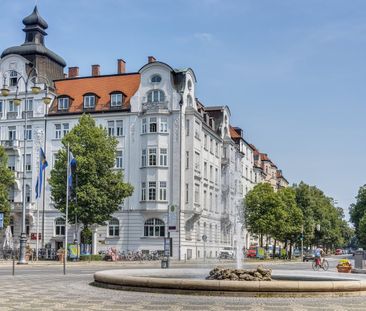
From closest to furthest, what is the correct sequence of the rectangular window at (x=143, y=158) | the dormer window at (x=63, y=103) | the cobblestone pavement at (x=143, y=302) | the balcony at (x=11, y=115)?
the cobblestone pavement at (x=143, y=302) → the rectangular window at (x=143, y=158) → the dormer window at (x=63, y=103) → the balcony at (x=11, y=115)

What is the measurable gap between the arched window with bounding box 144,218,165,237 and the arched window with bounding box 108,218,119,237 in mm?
A: 3511

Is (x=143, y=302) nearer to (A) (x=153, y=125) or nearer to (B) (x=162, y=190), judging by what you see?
(B) (x=162, y=190)

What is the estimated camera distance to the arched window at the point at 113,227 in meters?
66.0

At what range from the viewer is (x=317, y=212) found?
348 ft

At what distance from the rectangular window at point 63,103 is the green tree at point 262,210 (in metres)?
26.5

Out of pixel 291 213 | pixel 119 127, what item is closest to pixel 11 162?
pixel 119 127

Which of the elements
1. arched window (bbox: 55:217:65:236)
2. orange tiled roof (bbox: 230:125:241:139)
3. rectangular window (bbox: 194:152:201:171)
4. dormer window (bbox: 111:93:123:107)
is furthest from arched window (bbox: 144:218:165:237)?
orange tiled roof (bbox: 230:125:241:139)

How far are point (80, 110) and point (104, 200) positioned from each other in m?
18.0

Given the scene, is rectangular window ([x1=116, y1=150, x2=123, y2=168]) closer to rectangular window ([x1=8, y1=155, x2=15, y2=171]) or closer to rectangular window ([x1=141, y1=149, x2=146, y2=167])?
rectangular window ([x1=141, y1=149, x2=146, y2=167])

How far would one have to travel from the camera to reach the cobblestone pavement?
15.2m

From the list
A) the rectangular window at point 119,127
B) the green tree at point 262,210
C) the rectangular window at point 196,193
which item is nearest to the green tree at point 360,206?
the green tree at point 262,210

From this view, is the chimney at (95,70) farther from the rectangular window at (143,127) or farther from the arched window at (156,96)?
the rectangular window at (143,127)

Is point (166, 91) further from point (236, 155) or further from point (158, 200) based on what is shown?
point (236, 155)

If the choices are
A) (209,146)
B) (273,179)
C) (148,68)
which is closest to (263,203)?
(209,146)
